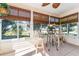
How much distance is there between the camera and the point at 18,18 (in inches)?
231

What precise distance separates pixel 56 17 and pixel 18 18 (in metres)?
3.95

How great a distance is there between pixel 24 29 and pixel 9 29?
3.61ft

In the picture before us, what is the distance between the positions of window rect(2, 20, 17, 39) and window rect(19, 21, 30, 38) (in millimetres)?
384

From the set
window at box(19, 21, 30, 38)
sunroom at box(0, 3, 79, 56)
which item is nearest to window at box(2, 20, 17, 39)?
sunroom at box(0, 3, 79, 56)

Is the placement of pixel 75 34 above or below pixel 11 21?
below

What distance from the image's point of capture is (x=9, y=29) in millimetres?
5637

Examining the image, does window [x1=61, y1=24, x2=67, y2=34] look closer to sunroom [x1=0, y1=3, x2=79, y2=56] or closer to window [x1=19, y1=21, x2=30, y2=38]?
sunroom [x1=0, y1=3, x2=79, y2=56]

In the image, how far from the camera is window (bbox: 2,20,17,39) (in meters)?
5.40

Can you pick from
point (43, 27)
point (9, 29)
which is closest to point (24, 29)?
point (9, 29)

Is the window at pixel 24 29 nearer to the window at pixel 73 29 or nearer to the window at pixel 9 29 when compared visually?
the window at pixel 9 29

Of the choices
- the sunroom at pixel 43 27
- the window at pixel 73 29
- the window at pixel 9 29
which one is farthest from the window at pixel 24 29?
the window at pixel 73 29

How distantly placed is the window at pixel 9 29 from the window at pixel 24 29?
38cm

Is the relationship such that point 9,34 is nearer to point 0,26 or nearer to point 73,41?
point 0,26

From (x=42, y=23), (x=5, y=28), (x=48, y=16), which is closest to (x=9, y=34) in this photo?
(x=5, y=28)
